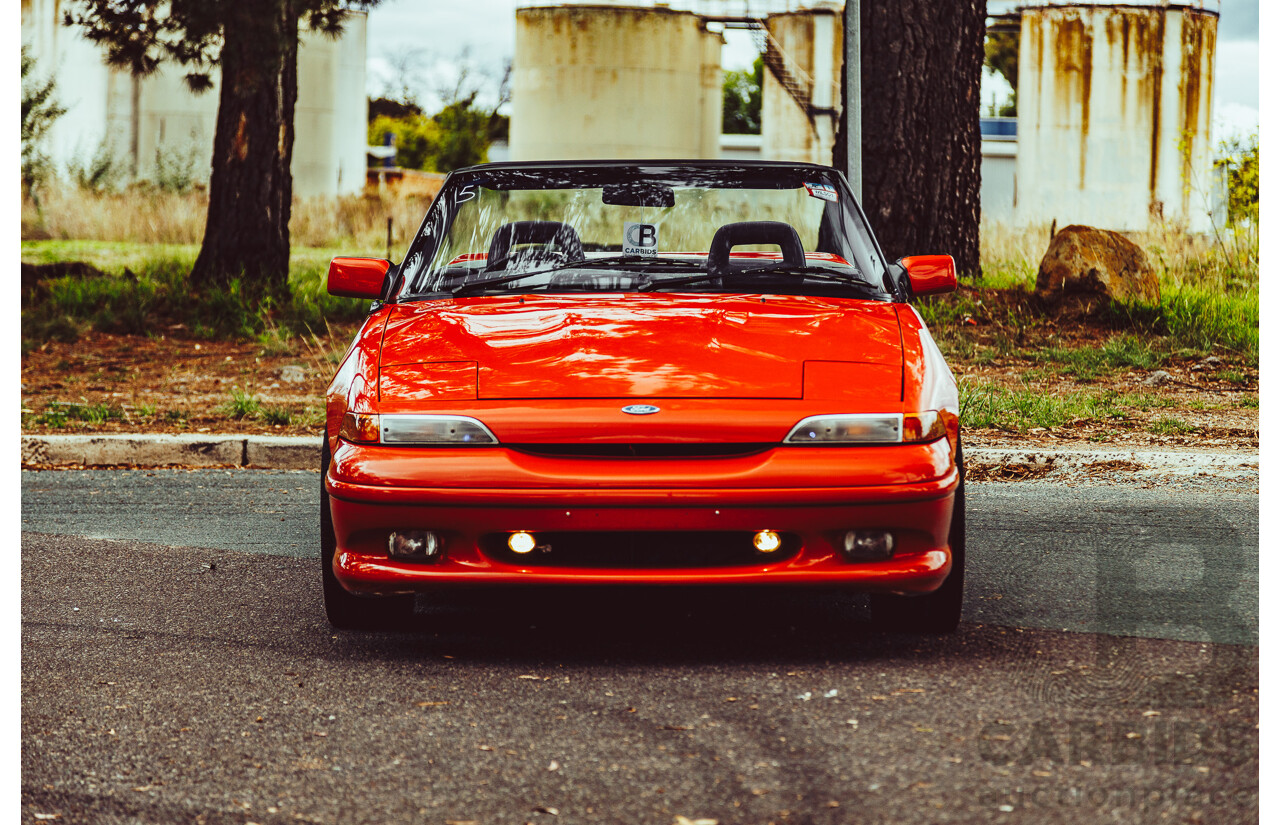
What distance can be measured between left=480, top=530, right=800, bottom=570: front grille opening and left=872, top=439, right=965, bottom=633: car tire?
518 millimetres

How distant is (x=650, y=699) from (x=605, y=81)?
29.3 metres

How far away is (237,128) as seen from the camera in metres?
12.5

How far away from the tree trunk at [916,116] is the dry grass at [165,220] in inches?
454

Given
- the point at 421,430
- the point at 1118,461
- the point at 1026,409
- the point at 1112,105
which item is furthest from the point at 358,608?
the point at 1112,105

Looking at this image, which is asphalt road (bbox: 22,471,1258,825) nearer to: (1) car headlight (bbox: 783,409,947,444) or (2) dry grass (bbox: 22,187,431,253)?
(1) car headlight (bbox: 783,409,947,444)

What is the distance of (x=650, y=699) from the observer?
11.6 feet

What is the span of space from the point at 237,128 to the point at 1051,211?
22156 mm

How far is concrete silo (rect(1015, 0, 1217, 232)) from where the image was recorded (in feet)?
96.0

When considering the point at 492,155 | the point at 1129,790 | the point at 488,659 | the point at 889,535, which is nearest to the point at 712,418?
the point at 889,535

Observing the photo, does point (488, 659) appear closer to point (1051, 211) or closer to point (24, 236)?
point (24, 236)

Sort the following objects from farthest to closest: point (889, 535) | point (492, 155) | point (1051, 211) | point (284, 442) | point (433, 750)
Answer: point (492, 155) → point (1051, 211) → point (284, 442) → point (889, 535) → point (433, 750)

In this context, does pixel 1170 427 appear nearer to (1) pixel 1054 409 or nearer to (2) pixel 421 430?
(1) pixel 1054 409

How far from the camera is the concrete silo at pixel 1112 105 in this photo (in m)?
29.3

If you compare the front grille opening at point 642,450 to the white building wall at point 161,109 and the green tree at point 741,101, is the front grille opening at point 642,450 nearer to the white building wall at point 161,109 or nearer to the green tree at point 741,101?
the white building wall at point 161,109
